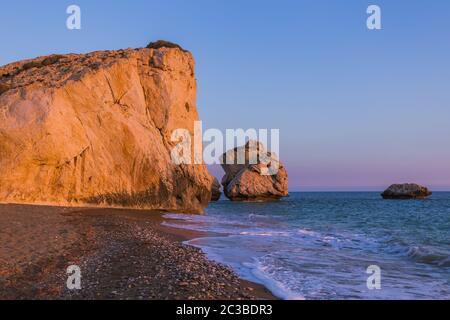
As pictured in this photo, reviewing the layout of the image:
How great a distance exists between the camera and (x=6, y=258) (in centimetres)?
955

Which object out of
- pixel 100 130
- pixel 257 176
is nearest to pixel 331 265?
pixel 100 130

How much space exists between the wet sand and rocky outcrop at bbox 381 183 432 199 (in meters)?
103

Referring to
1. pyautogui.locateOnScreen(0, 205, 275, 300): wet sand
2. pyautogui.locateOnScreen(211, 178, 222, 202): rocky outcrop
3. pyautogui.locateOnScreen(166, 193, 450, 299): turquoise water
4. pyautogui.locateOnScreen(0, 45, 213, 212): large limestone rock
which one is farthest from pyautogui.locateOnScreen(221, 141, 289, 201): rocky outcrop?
pyautogui.locateOnScreen(0, 205, 275, 300): wet sand

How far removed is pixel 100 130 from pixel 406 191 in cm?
9542

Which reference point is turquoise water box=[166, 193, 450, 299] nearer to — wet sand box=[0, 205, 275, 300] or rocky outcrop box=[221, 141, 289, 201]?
wet sand box=[0, 205, 275, 300]

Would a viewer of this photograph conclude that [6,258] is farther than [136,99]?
No

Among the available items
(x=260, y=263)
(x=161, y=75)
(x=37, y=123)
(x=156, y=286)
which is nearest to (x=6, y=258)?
(x=156, y=286)

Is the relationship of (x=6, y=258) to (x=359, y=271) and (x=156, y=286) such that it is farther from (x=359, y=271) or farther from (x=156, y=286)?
(x=359, y=271)

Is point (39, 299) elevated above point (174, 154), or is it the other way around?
point (174, 154)

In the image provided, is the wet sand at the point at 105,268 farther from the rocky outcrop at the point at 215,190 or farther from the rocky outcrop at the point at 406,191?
the rocky outcrop at the point at 406,191

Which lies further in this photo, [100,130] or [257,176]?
[257,176]

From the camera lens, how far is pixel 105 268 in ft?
30.1

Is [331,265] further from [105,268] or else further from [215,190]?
[215,190]
